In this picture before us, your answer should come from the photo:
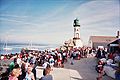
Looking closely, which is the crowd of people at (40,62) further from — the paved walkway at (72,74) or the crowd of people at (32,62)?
the paved walkway at (72,74)

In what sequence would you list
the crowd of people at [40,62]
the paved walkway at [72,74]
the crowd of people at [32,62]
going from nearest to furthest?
the crowd of people at [40,62] < the crowd of people at [32,62] < the paved walkway at [72,74]

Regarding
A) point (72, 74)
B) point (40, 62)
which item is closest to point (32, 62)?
point (40, 62)

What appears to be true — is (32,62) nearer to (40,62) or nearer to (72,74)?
(40,62)

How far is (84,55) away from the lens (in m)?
8.50

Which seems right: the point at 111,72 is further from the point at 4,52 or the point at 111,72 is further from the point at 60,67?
the point at 4,52

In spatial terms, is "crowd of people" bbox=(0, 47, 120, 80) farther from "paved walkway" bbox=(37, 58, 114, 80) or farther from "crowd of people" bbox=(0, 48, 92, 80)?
"paved walkway" bbox=(37, 58, 114, 80)

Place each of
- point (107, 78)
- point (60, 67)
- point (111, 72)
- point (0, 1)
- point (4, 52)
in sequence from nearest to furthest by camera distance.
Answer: point (0, 1)
point (111, 72)
point (107, 78)
point (60, 67)
point (4, 52)

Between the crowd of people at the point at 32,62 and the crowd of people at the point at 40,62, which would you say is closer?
Result: the crowd of people at the point at 40,62

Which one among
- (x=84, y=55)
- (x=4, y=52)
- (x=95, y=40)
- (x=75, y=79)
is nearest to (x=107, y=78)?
(x=75, y=79)

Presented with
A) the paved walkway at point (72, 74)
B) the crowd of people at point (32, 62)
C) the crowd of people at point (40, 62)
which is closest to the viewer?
the crowd of people at point (40, 62)

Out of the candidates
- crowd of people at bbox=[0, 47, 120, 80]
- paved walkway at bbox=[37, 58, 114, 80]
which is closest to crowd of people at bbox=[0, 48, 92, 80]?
crowd of people at bbox=[0, 47, 120, 80]

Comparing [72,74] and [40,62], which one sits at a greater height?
[40,62]

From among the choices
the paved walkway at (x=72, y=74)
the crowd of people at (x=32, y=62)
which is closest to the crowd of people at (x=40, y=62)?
the crowd of people at (x=32, y=62)

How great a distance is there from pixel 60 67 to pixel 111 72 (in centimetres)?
209
